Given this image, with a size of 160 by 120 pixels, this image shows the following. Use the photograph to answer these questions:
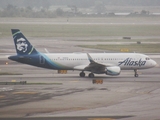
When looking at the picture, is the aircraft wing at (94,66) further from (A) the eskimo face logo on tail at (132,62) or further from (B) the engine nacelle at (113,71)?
(A) the eskimo face logo on tail at (132,62)

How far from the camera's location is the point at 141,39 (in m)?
108

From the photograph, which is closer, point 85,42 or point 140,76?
point 140,76

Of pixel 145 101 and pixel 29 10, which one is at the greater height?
pixel 29 10

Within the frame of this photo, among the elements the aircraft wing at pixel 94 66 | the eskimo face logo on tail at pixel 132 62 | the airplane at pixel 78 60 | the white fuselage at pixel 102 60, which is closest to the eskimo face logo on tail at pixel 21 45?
the airplane at pixel 78 60

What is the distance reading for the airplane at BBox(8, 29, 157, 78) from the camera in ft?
180

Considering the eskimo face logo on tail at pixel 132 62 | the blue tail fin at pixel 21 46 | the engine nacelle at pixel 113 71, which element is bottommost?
the engine nacelle at pixel 113 71

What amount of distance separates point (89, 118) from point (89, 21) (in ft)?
400

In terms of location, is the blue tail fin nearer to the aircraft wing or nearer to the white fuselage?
the white fuselage

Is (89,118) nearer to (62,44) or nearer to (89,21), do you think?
(62,44)

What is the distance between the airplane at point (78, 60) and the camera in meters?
54.8

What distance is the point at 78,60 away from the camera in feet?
183

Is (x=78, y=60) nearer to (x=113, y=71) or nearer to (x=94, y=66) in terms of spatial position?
(x=94, y=66)

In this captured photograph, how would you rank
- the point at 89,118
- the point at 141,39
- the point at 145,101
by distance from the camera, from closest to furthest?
1. the point at 89,118
2. the point at 145,101
3. the point at 141,39

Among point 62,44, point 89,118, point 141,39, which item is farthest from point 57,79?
point 141,39
